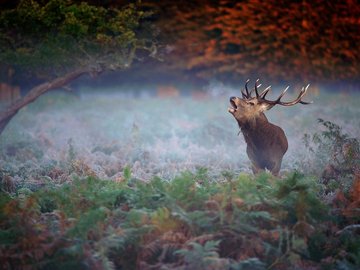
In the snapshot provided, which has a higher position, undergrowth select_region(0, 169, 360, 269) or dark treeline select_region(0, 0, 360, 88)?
dark treeline select_region(0, 0, 360, 88)

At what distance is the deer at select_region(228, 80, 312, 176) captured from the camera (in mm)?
9337

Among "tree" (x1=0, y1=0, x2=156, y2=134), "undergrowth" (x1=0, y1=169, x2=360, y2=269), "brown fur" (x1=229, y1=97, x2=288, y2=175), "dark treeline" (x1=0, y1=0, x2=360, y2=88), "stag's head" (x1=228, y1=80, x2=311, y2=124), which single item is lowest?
"undergrowth" (x1=0, y1=169, x2=360, y2=269)

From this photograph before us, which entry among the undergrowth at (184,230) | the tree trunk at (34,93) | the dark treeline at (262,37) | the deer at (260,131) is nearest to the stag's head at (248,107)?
the deer at (260,131)

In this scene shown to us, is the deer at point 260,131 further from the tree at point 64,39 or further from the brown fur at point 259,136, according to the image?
the tree at point 64,39

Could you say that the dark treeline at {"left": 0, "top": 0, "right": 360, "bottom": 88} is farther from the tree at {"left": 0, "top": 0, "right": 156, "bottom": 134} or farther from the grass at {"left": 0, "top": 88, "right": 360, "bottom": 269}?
the grass at {"left": 0, "top": 88, "right": 360, "bottom": 269}

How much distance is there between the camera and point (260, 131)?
31.6 feet

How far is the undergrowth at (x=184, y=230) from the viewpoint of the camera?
6195mm

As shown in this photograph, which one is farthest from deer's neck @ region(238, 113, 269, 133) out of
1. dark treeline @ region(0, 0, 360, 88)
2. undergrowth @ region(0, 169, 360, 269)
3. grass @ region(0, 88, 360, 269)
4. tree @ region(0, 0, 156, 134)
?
dark treeline @ region(0, 0, 360, 88)

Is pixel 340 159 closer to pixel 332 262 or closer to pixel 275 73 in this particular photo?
pixel 332 262

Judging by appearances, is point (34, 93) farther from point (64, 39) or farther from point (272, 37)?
point (272, 37)

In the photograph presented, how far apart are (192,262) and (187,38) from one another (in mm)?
11594

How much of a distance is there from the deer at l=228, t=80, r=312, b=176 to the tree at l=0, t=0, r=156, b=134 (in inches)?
187

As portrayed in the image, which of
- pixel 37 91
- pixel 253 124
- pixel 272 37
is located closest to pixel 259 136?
pixel 253 124

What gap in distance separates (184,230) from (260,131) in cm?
352
